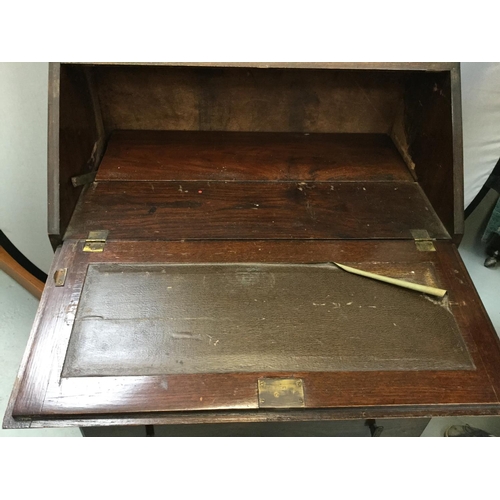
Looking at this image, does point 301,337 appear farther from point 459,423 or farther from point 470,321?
point 459,423

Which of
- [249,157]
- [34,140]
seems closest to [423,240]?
[249,157]

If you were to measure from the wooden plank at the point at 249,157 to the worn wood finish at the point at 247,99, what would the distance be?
4 cm

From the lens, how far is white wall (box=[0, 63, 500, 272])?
134 cm

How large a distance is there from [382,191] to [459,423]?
84cm

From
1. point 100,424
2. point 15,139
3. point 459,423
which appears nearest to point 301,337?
point 100,424

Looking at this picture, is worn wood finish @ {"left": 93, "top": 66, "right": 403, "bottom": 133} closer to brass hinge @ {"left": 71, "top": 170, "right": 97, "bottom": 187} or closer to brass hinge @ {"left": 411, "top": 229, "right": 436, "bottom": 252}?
brass hinge @ {"left": 71, "top": 170, "right": 97, "bottom": 187}

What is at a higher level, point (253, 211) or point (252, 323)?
point (253, 211)

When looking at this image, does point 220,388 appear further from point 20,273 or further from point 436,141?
point 20,273

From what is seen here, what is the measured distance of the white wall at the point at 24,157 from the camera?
133 cm

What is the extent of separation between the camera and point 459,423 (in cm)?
144

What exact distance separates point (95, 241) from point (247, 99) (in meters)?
0.64

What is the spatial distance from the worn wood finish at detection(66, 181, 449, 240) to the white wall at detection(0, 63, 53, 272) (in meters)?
0.46

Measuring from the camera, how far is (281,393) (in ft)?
2.60

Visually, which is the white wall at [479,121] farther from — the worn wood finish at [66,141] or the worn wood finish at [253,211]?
the worn wood finish at [66,141]
